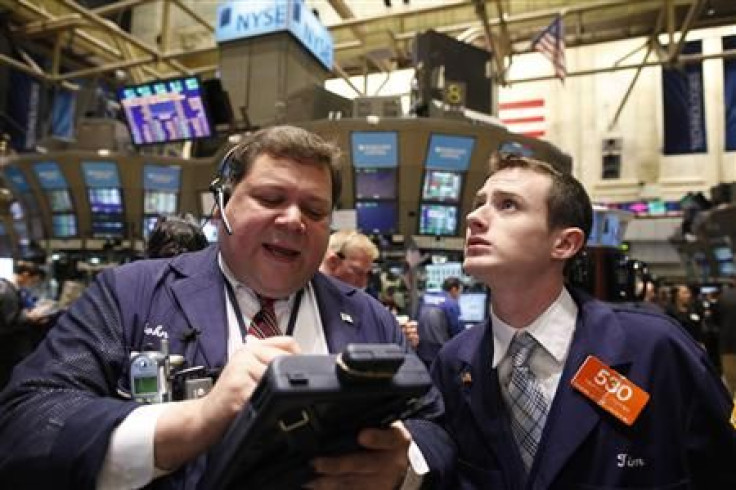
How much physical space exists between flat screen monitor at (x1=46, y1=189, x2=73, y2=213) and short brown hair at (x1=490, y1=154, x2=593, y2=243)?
43.2 feet

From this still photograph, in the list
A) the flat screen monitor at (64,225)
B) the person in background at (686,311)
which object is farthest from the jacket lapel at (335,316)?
the flat screen monitor at (64,225)

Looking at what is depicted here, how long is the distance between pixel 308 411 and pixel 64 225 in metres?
14.1

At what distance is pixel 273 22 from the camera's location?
10.7 meters

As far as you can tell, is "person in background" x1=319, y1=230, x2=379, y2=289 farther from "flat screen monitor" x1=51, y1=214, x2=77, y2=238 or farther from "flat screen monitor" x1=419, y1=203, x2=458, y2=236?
"flat screen monitor" x1=51, y1=214, x2=77, y2=238

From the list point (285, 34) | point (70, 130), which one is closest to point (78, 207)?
point (70, 130)

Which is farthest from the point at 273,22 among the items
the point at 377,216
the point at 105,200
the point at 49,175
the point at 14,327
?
the point at 14,327

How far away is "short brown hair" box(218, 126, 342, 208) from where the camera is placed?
1.40 metres

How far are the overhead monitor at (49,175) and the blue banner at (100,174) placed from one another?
601 millimetres

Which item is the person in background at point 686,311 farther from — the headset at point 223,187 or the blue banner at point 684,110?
the headset at point 223,187

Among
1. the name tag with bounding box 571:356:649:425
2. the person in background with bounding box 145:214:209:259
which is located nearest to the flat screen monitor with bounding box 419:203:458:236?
the person in background with bounding box 145:214:209:259

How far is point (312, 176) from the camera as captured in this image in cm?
141

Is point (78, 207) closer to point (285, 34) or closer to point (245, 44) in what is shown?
point (245, 44)

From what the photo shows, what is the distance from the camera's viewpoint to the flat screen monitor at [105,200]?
12.9 metres

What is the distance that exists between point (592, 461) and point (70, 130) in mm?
14159
